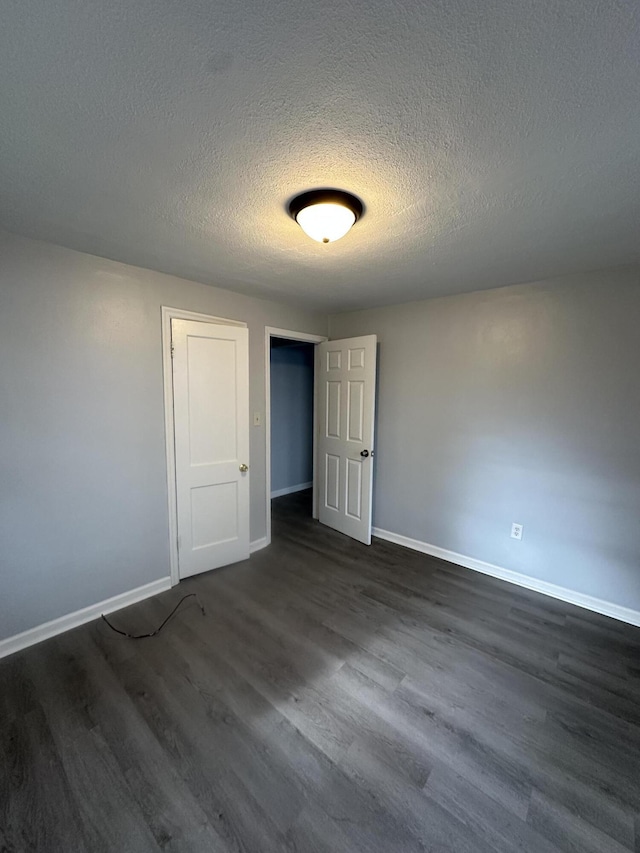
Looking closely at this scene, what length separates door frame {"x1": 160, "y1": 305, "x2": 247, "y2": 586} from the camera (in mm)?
2484

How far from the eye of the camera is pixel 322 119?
3.42 ft

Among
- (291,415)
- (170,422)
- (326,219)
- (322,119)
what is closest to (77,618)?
(170,422)

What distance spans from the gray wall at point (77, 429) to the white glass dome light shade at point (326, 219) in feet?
4.76

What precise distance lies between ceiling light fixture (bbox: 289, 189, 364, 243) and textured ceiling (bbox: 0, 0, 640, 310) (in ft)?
0.18

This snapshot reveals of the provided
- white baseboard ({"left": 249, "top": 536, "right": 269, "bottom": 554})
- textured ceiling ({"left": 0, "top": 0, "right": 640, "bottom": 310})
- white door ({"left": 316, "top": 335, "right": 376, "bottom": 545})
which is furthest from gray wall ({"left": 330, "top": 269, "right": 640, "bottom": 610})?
white baseboard ({"left": 249, "top": 536, "right": 269, "bottom": 554})

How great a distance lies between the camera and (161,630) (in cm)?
217

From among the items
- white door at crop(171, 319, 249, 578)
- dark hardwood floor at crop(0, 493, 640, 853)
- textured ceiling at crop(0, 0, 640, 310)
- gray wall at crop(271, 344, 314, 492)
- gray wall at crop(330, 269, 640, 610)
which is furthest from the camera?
gray wall at crop(271, 344, 314, 492)

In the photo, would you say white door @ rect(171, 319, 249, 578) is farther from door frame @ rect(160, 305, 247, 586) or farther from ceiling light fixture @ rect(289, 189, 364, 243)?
ceiling light fixture @ rect(289, 189, 364, 243)

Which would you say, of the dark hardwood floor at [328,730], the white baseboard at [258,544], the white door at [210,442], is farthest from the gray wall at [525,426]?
the white door at [210,442]

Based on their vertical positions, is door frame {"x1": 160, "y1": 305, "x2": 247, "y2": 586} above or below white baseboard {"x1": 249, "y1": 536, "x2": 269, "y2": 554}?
A: above

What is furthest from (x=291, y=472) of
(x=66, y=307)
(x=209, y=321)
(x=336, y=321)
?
(x=66, y=307)

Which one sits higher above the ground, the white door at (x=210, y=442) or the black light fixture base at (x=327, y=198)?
the black light fixture base at (x=327, y=198)

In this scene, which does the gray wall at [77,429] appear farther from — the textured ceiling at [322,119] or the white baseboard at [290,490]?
the white baseboard at [290,490]

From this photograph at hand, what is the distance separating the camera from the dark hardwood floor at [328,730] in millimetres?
1195
